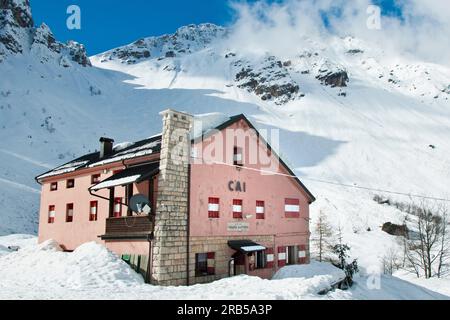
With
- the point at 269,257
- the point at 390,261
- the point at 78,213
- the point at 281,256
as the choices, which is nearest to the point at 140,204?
the point at 78,213

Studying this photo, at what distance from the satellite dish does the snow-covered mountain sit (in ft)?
68.3

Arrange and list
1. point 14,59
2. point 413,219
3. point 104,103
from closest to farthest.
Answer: point 413,219
point 14,59
point 104,103

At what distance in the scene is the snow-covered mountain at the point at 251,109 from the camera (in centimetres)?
5278

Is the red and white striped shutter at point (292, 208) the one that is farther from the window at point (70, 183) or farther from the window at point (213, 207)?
the window at point (70, 183)

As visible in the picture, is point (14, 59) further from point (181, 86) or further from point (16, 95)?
point (181, 86)

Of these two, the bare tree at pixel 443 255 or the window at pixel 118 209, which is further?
the bare tree at pixel 443 255

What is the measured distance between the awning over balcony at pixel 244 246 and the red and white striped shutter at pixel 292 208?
4.49 meters

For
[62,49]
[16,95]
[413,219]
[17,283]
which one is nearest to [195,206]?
[17,283]

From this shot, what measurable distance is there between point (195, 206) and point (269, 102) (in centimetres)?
8602

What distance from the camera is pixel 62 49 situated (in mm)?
104125

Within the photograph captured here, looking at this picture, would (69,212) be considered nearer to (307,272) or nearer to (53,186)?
(53,186)

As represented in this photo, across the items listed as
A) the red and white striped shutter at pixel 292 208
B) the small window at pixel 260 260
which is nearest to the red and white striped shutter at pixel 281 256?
the small window at pixel 260 260

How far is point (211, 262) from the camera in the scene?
20.4 m

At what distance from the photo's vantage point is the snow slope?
14.8 meters
